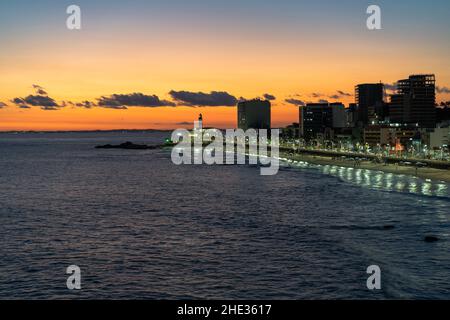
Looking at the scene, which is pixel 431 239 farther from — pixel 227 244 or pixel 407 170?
pixel 407 170

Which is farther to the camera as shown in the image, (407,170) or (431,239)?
(407,170)

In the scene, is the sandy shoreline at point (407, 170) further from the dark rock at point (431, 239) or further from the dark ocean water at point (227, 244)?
the dark rock at point (431, 239)

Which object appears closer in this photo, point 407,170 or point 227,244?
point 227,244

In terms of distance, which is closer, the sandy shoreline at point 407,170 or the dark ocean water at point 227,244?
the dark ocean water at point 227,244

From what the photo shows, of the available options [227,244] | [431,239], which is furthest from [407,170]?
[227,244]

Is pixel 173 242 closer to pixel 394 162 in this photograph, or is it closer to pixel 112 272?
pixel 112 272

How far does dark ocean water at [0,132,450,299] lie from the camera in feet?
88.1

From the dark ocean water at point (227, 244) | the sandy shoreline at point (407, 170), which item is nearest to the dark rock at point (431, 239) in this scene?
the dark ocean water at point (227, 244)

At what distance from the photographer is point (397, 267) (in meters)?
30.1

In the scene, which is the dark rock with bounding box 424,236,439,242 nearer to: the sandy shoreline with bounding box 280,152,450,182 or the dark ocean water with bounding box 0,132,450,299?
the dark ocean water with bounding box 0,132,450,299

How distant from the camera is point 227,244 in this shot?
37.2m

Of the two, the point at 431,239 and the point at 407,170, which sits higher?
the point at 431,239

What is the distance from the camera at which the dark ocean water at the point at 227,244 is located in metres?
26.9

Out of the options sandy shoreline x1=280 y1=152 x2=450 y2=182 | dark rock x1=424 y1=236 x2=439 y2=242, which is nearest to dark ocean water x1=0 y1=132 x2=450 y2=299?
dark rock x1=424 y1=236 x2=439 y2=242
